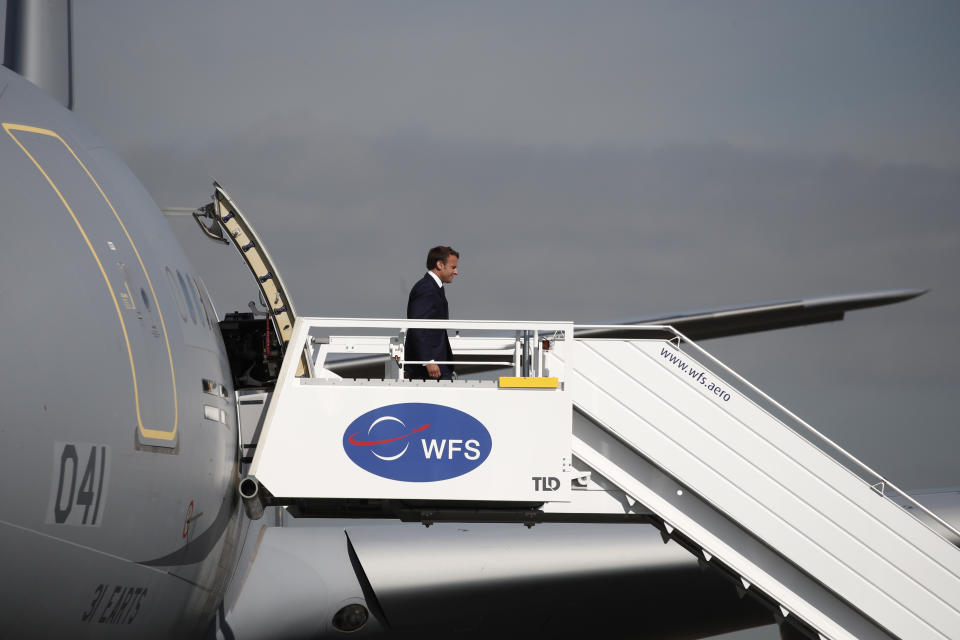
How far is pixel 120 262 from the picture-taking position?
17.7 feet

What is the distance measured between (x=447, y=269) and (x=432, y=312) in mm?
451

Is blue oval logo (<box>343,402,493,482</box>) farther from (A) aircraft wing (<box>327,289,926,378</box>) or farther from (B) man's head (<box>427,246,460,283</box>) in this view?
(A) aircraft wing (<box>327,289,926,378</box>)

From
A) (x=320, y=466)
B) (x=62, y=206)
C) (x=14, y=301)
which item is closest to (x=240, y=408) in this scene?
(x=320, y=466)

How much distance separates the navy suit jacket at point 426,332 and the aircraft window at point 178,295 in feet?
6.45

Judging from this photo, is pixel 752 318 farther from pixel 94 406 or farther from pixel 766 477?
pixel 94 406

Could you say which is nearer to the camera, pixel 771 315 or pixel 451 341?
pixel 451 341

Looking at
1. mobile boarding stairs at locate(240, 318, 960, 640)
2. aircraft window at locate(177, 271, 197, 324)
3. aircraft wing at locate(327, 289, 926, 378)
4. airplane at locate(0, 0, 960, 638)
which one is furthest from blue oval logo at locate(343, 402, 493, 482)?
aircraft wing at locate(327, 289, 926, 378)

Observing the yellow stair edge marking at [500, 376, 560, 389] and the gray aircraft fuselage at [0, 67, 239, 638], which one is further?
the yellow stair edge marking at [500, 376, 560, 389]

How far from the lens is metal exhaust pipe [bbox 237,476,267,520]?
22.0 feet

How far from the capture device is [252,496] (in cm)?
673

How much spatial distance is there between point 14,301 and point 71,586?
1.23m

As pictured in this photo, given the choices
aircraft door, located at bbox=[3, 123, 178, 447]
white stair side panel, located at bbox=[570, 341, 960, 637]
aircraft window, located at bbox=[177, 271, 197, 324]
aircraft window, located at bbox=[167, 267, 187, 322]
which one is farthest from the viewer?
white stair side panel, located at bbox=[570, 341, 960, 637]

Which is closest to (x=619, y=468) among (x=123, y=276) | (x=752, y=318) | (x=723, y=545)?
(x=723, y=545)

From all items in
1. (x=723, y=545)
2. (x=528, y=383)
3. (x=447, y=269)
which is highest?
(x=447, y=269)
